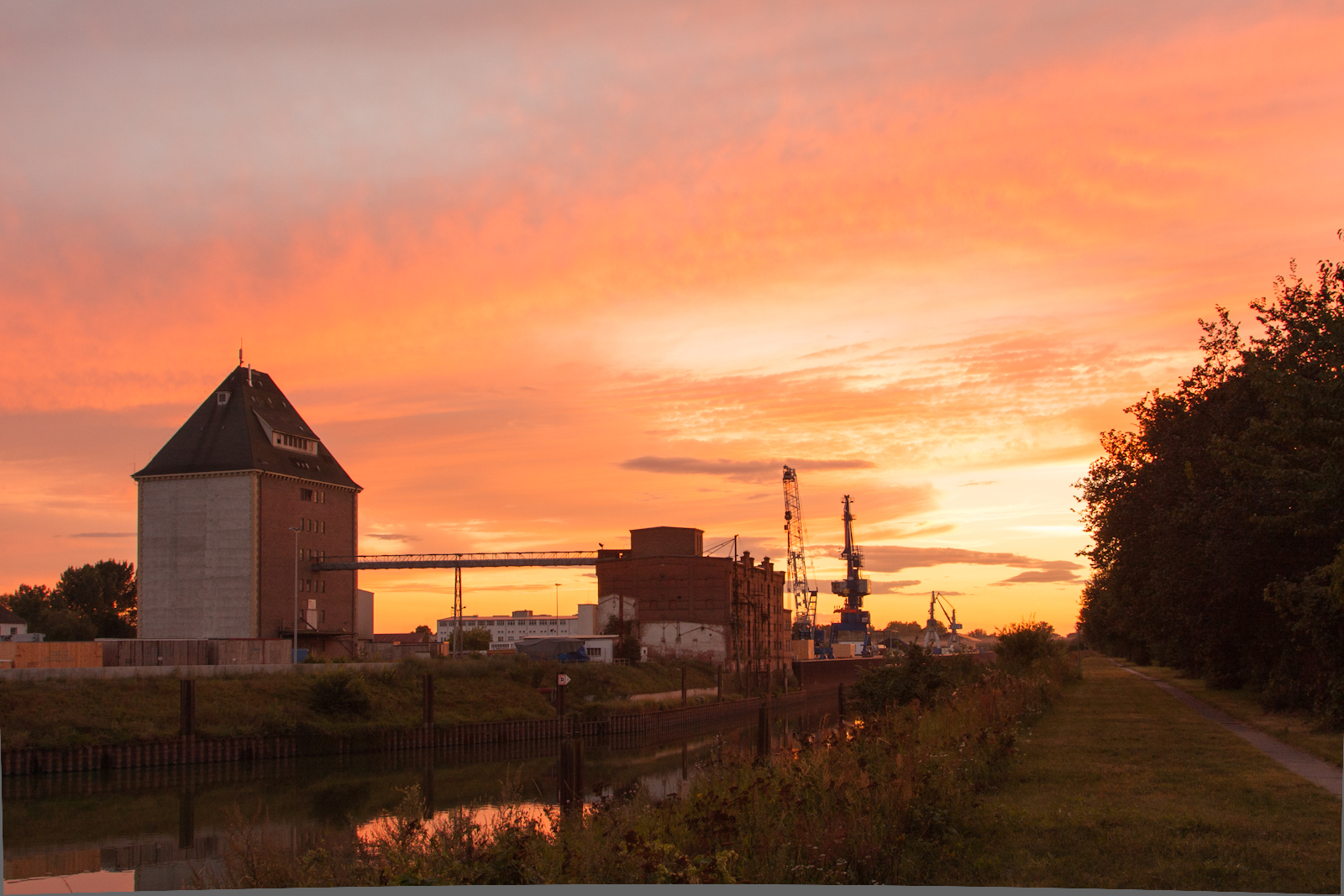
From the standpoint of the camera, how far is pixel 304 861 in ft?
40.8

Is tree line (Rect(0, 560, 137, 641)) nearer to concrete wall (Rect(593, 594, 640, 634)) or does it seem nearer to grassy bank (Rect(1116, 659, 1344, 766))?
concrete wall (Rect(593, 594, 640, 634))

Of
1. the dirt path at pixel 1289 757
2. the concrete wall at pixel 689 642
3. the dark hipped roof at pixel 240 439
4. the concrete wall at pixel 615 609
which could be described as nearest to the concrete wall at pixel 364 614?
the dark hipped roof at pixel 240 439

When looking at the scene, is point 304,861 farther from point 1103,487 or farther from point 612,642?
point 612,642

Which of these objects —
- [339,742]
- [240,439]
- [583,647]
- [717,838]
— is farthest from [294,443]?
[717,838]

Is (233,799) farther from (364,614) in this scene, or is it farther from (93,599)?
(93,599)

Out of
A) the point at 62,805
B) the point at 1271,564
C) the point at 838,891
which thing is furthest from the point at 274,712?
the point at 838,891

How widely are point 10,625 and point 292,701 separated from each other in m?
64.0

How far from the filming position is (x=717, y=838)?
1383 cm

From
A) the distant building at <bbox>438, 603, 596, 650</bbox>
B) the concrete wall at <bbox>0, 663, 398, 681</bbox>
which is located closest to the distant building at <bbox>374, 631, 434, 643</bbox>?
the distant building at <bbox>438, 603, 596, 650</bbox>

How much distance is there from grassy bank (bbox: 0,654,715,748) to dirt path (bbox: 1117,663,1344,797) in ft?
126

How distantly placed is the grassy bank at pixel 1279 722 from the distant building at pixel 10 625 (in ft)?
313

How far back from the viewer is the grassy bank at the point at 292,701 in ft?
149

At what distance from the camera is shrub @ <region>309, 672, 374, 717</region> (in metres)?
55.1

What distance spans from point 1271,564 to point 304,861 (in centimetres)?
2994
